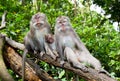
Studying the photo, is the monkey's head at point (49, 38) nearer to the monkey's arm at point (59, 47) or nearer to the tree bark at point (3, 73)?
the monkey's arm at point (59, 47)

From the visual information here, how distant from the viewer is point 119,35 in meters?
10.3

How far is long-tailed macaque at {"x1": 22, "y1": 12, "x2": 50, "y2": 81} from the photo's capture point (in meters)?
6.69

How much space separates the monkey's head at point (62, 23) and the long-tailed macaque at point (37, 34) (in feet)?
1.83

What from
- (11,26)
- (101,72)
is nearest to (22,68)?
(101,72)

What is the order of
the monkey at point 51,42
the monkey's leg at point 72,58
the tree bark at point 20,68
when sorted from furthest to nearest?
1. the monkey at point 51,42
2. the tree bark at point 20,68
3. the monkey's leg at point 72,58

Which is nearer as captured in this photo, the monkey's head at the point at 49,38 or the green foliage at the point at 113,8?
the monkey's head at the point at 49,38

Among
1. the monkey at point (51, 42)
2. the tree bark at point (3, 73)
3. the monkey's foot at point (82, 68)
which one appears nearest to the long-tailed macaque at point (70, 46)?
Result: the monkey's foot at point (82, 68)

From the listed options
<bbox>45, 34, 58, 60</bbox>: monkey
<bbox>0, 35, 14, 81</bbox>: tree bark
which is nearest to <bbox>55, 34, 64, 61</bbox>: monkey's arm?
<bbox>45, 34, 58, 60</bbox>: monkey

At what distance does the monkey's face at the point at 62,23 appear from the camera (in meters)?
6.33

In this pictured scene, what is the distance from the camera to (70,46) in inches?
243

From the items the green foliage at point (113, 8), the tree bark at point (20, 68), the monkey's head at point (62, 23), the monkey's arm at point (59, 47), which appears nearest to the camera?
the tree bark at point (20, 68)

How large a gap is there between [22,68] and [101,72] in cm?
154

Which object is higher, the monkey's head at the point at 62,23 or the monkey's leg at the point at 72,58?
the monkey's head at the point at 62,23

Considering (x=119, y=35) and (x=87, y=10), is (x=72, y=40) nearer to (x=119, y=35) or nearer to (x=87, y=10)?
(x=119, y=35)
